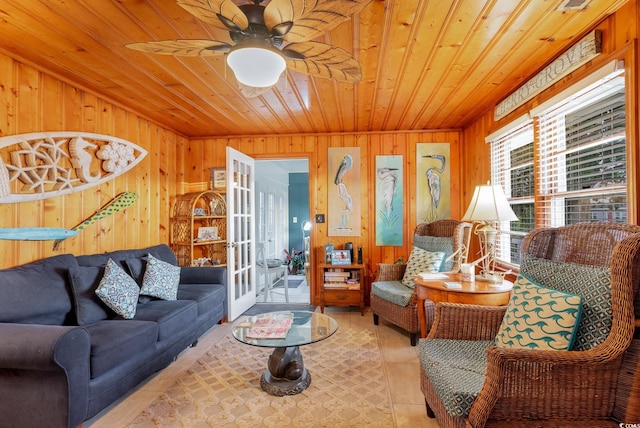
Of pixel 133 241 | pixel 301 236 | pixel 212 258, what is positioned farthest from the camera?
pixel 301 236

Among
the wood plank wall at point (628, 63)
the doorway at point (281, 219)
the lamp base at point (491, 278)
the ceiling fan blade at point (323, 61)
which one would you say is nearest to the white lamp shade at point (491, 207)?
the lamp base at point (491, 278)

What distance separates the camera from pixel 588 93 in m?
1.94

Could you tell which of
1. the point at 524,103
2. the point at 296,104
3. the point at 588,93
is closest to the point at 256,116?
the point at 296,104

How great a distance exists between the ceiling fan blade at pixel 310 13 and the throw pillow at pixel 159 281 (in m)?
2.26

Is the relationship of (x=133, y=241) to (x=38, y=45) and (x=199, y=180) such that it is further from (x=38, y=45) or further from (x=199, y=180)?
(x=38, y=45)

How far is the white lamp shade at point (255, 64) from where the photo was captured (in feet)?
4.45

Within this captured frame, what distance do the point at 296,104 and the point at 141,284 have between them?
215cm

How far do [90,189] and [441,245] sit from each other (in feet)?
10.9

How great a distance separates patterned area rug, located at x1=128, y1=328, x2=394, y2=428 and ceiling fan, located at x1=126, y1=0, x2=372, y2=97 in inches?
73.7

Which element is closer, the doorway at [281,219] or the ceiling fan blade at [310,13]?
the ceiling fan blade at [310,13]

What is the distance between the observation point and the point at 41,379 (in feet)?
5.08

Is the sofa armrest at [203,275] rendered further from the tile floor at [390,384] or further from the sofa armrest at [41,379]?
the sofa armrest at [41,379]

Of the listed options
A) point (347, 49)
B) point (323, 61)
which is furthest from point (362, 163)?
point (323, 61)

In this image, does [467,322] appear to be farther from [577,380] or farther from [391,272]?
[391,272]
